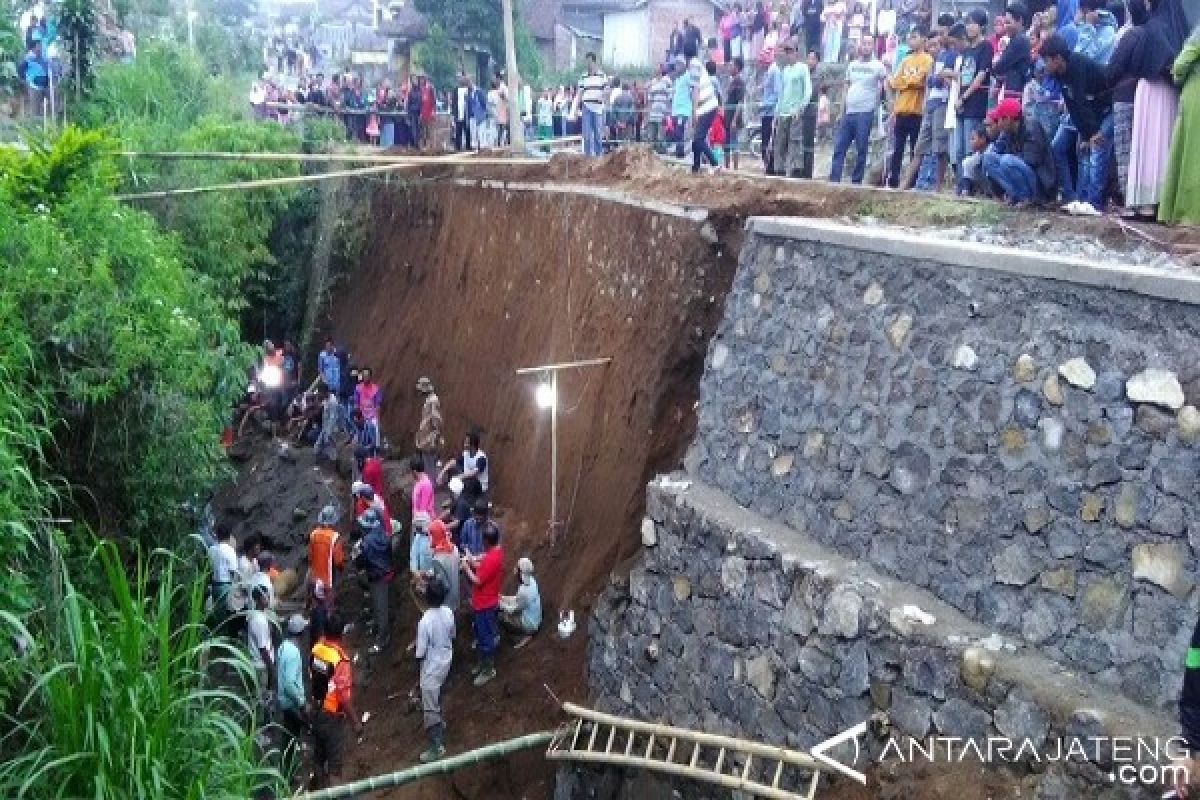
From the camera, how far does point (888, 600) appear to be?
295 inches

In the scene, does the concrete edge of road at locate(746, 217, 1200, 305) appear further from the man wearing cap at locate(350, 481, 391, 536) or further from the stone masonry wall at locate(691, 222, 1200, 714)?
the man wearing cap at locate(350, 481, 391, 536)

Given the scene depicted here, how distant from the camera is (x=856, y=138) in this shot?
14133 millimetres

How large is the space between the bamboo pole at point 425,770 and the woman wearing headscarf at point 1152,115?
21.7 ft

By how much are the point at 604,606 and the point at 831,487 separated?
2610mm

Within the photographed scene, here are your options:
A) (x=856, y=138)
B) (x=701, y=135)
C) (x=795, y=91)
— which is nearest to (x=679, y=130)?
(x=795, y=91)

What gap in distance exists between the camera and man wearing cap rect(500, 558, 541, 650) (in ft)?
34.8

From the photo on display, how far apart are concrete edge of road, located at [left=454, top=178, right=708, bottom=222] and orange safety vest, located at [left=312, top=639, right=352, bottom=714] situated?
522cm

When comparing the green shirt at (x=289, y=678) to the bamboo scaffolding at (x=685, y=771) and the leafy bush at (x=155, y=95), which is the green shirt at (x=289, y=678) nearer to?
the bamboo scaffolding at (x=685, y=771)

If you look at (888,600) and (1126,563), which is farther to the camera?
(888,600)

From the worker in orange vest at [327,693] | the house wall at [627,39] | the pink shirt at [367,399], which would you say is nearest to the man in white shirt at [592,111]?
the pink shirt at [367,399]

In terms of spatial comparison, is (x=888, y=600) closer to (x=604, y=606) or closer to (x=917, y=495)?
(x=917, y=495)

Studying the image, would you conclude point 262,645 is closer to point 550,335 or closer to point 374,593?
point 374,593

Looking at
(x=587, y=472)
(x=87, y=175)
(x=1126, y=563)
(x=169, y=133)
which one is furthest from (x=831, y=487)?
(x=169, y=133)

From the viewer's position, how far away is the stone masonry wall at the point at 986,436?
6.31m
